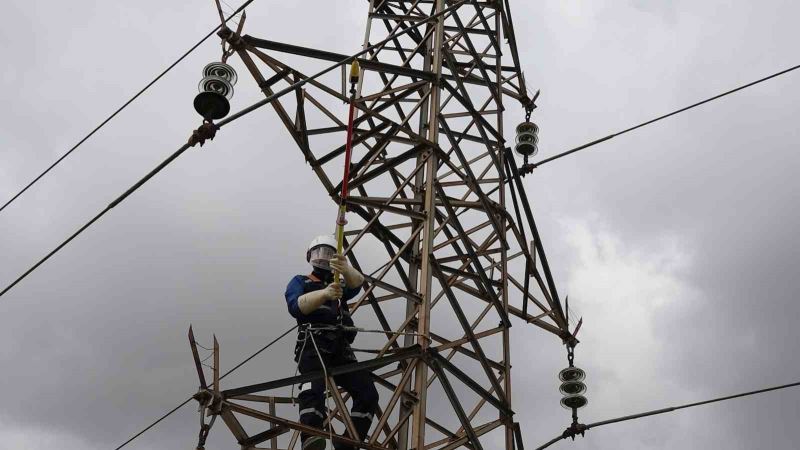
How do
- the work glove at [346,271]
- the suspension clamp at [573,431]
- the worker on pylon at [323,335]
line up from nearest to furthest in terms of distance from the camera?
the work glove at [346,271], the worker on pylon at [323,335], the suspension clamp at [573,431]

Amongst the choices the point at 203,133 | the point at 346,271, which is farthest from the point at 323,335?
the point at 203,133

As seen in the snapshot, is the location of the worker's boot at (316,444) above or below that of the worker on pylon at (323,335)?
below

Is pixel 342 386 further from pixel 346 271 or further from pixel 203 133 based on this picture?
pixel 203 133

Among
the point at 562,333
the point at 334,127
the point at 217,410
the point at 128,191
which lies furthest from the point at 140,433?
the point at 562,333

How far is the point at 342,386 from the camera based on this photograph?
394 inches

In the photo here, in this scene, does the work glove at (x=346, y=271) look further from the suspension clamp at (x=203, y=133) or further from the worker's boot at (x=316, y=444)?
the suspension clamp at (x=203, y=133)

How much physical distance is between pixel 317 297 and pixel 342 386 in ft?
4.17

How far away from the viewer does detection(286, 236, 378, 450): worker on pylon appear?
949 cm

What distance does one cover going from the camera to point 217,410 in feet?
28.9

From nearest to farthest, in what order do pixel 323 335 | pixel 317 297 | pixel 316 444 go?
pixel 316 444
pixel 317 297
pixel 323 335

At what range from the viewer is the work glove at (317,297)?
9.14 metres

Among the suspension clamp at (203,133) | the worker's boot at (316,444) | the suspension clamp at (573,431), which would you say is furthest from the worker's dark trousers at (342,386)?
the suspension clamp at (573,431)

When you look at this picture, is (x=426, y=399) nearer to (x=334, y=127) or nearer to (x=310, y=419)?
(x=310, y=419)

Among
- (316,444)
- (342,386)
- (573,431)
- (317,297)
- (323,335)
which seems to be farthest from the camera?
(573,431)
